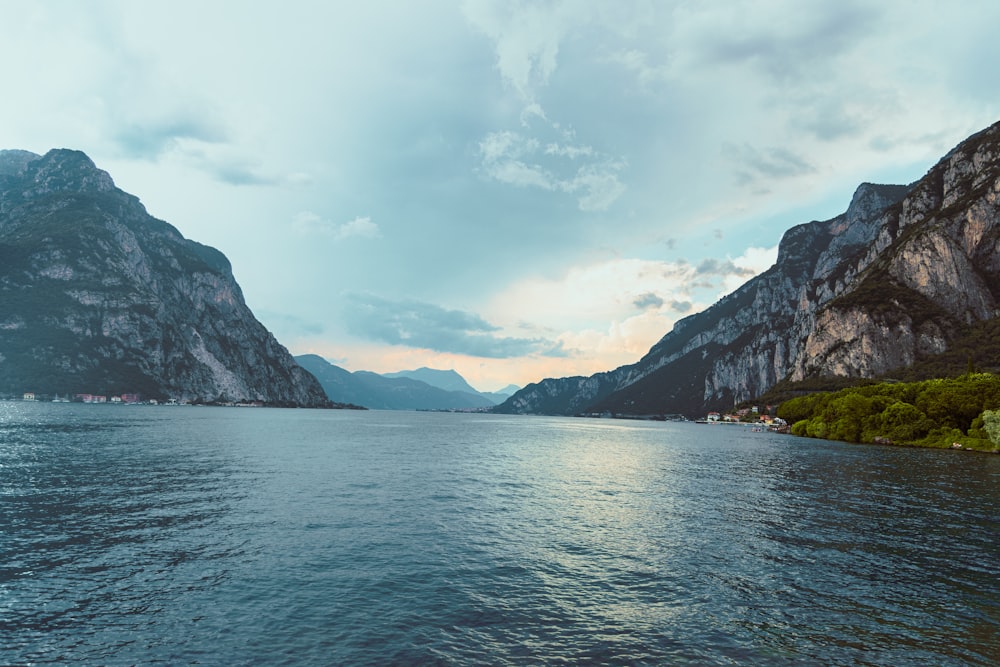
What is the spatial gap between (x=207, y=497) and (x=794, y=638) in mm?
48869

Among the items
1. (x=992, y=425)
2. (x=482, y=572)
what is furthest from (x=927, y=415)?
(x=482, y=572)

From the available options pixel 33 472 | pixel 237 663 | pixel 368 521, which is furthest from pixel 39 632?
pixel 33 472

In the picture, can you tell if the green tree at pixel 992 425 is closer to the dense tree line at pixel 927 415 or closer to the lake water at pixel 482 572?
the dense tree line at pixel 927 415

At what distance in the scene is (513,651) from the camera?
1920 centimetres

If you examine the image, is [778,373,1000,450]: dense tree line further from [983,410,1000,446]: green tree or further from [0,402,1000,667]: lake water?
[0,402,1000,667]: lake water

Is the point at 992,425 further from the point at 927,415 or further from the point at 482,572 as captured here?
the point at 482,572

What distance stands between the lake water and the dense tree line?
80637 millimetres

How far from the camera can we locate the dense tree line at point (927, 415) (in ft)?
397

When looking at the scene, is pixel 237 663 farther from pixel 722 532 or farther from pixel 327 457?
pixel 327 457

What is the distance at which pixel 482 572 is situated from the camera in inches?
1133

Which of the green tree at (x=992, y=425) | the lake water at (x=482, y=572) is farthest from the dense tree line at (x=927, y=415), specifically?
the lake water at (x=482, y=572)

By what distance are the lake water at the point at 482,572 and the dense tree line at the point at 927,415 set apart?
8064 centimetres

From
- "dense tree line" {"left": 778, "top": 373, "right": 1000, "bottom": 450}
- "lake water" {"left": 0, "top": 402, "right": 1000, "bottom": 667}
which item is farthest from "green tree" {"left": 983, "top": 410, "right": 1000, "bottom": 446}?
"lake water" {"left": 0, "top": 402, "right": 1000, "bottom": 667}

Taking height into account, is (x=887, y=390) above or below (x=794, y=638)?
above
